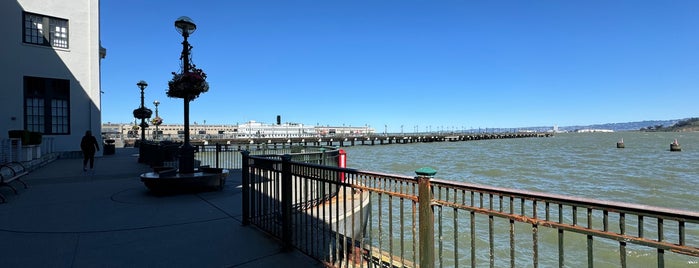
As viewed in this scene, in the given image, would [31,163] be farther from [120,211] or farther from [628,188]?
[628,188]

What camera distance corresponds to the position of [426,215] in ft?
9.37

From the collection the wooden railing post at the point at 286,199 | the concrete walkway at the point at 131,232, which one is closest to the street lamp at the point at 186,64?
the concrete walkway at the point at 131,232

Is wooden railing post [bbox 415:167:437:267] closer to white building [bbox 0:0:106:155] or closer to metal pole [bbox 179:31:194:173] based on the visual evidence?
metal pole [bbox 179:31:194:173]

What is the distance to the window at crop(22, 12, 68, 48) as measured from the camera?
60.3 feet

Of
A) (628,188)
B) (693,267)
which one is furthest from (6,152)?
(628,188)

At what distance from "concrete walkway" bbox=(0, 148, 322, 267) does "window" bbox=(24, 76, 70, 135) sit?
13.1 metres

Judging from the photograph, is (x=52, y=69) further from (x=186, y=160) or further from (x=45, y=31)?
(x=186, y=160)

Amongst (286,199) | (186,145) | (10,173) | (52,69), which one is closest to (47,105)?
(52,69)

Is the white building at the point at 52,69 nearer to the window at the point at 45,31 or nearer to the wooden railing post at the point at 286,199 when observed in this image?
the window at the point at 45,31

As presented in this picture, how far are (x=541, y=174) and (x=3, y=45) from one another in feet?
102

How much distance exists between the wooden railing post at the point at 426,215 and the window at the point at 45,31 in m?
23.5

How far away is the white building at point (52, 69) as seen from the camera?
17.8 metres

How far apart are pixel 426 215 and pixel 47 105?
75.7 ft

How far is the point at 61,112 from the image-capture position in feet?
63.7
